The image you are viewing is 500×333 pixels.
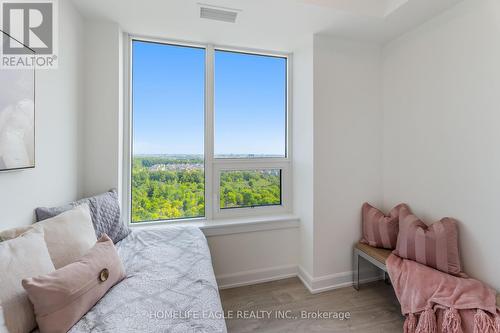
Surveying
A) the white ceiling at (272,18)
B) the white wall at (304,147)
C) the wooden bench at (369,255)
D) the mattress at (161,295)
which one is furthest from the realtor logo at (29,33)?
the wooden bench at (369,255)

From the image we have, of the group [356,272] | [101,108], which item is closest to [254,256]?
[356,272]

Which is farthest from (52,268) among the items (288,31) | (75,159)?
(288,31)

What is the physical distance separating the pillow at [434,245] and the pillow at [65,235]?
2.17 metres

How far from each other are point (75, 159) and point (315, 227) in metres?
2.12

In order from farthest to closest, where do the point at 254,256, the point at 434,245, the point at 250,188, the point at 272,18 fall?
the point at 250,188, the point at 254,256, the point at 272,18, the point at 434,245

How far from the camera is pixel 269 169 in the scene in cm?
261

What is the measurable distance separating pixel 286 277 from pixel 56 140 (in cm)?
230

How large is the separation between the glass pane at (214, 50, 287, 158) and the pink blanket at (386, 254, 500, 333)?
1.59 m

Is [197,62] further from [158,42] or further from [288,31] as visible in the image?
[288,31]

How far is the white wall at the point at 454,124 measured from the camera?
1546 millimetres

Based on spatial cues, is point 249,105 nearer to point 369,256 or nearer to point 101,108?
point 101,108

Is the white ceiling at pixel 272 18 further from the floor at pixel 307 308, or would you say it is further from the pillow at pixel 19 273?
the floor at pixel 307 308

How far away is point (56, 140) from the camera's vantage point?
1.56 metres

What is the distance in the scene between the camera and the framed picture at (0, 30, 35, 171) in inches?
42.2
